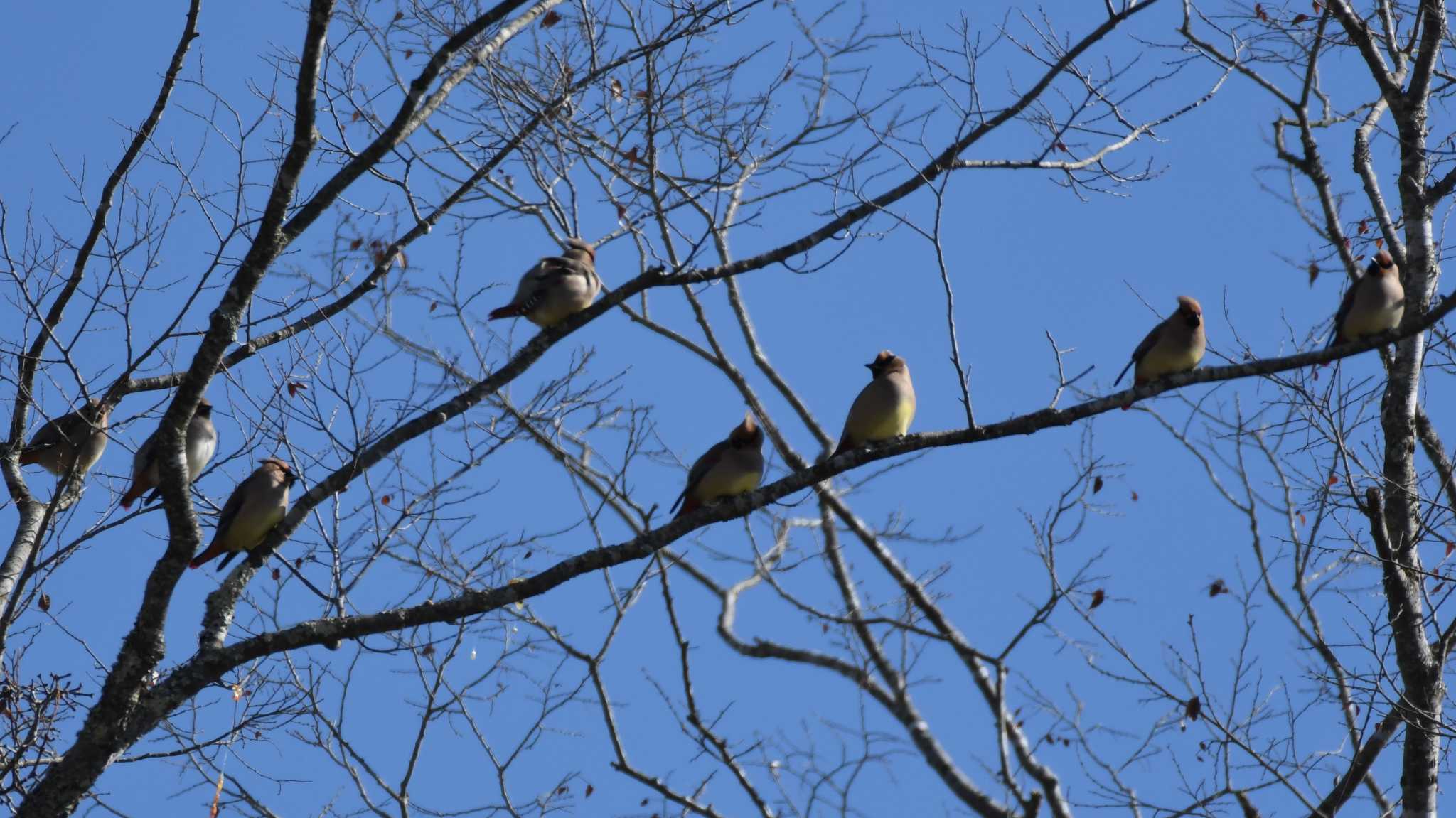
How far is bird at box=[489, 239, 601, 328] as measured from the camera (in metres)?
9.15

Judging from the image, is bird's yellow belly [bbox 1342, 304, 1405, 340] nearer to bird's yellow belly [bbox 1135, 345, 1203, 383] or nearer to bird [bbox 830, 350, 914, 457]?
bird's yellow belly [bbox 1135, 345, 1203, 383]

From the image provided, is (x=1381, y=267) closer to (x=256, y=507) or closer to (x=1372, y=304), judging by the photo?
(x=1372, y=304)

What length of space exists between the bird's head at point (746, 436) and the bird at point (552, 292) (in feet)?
4.64

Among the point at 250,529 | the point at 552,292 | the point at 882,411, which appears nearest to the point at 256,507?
the point at 250,529

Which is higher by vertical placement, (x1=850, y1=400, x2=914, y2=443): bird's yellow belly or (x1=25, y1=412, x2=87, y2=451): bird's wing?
(x1=25, y1=412, x2=87, y2=451): bird's wing

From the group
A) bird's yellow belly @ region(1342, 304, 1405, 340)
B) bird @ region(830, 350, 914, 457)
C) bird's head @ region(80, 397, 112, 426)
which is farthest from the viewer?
bird's yellow belly @ region(1342, 304, 1405, 340)

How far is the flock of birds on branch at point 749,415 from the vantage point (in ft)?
26.4

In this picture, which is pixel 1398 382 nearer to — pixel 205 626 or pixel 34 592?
pixel 205 626

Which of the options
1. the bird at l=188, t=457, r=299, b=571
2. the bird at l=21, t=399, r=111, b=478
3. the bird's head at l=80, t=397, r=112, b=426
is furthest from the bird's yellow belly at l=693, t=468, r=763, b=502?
the bird at l=21, t=399, r=111, b=478

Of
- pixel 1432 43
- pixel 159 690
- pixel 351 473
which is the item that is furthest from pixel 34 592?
pixel 1432 43

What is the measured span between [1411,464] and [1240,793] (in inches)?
96.1

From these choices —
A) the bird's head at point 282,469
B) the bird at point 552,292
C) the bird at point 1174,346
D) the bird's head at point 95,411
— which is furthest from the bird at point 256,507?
the bird at point 1174,346

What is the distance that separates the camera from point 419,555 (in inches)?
334

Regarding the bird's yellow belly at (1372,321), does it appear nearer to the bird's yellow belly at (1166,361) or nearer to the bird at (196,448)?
the bird's yellow belly at (1166,361)
